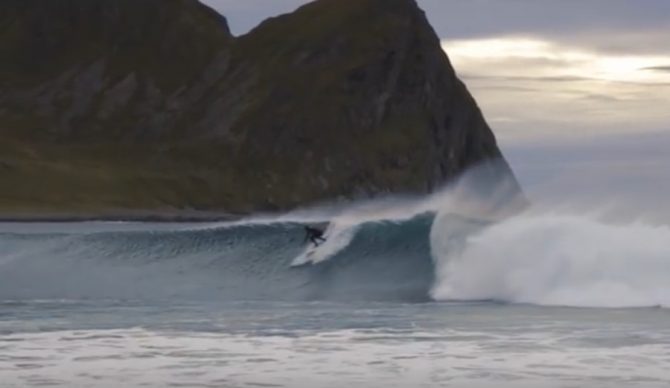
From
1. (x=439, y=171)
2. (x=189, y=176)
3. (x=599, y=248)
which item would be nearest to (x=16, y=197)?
(x=189, y=176)

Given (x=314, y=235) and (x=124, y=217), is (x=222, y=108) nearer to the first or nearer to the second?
(x=124, y=217)

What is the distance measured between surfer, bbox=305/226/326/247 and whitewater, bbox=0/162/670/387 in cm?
24

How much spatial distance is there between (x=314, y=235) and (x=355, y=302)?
6084 mm

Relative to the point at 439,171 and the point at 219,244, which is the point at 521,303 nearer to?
the point at 219,244

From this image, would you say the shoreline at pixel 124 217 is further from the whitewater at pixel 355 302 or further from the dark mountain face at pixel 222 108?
the whitewater at pixel 355 302

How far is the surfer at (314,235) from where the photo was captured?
115ft

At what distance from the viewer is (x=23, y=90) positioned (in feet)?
536

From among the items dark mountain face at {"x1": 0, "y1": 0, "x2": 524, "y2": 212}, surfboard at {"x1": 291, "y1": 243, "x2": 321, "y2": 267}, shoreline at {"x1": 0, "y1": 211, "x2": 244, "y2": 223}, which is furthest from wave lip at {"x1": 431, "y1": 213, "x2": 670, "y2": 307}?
dark mountain face at {"x1": 0, "y1": 0, "x2": 524, "y2": 212}

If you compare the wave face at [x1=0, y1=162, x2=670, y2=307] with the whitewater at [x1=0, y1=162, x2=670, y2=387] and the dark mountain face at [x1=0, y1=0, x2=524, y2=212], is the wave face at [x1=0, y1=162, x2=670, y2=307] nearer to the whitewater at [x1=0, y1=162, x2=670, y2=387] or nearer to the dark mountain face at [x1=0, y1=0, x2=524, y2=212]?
the whitewater at [x1=0, y1=162, x2=670, y2=387]

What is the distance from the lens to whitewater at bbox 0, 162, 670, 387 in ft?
59.4

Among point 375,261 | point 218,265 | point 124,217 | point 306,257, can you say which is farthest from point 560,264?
point 124,217

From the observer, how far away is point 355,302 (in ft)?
96.7

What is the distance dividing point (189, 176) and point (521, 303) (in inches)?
4785

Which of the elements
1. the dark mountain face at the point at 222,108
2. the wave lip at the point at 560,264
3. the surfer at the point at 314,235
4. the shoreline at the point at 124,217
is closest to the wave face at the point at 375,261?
the wave lip at the point at 560,264
